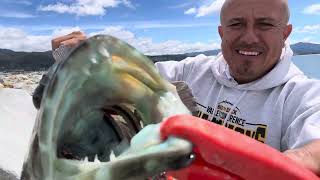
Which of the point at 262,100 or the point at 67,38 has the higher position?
the point at 67,38

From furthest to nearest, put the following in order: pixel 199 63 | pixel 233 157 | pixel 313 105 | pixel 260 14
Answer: pixel 199 63
pixel 260 14
pixel 313 105
pixel 233 157

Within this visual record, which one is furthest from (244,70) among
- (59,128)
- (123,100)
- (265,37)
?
(59,128)

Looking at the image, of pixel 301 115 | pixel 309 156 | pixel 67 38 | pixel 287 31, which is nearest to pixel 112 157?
pixel 309 156

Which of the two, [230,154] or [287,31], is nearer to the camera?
[230,154]

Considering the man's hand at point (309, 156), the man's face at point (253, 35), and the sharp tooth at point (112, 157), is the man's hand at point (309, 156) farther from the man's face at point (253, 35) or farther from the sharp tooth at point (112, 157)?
the man's face at point (253, 35)

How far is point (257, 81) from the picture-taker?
2854 mm

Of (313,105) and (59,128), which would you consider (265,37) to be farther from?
(59,128)

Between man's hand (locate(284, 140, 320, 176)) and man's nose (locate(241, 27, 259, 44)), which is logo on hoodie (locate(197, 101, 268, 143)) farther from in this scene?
man's hand (locate(284, 140, 320, 176))

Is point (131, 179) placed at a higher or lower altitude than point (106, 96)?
lower

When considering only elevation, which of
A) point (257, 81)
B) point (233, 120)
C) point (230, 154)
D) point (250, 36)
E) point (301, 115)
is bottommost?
point (233, 120)

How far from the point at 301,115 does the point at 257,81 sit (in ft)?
1.66

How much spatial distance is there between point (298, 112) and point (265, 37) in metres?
0.55

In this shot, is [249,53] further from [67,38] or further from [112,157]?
[112,157]

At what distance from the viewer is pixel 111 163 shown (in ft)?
3.22
